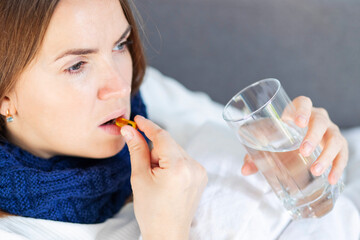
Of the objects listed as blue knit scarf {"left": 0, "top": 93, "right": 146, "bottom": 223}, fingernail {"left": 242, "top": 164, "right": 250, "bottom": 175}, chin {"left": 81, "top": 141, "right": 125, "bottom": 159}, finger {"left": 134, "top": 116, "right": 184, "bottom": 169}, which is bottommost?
blue knit scarf {"left": 0, "top": 93, "right": 146, "bottom": 223}

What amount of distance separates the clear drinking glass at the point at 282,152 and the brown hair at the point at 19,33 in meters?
0.42

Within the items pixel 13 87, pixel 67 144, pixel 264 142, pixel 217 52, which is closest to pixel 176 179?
pixel 264 142

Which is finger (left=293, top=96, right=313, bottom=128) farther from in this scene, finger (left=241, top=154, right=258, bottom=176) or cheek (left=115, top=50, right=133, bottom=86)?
cheek (left=115, top=50, right=133, bottom=86)

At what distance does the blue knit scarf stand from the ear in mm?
84

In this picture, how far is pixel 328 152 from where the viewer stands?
96 centimetres

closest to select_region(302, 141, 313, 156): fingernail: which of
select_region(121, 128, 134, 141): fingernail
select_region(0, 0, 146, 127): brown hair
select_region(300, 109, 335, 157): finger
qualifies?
select_region(300, 109, 335, 157): finger

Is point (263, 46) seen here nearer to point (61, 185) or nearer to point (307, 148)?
point (307, 148)

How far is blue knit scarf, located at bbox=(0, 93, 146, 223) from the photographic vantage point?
97 cm

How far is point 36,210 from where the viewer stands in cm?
99

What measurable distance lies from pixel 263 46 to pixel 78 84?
0.93 m

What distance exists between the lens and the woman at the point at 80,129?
2.88 ft

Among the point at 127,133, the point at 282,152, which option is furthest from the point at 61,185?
the point at 282,152

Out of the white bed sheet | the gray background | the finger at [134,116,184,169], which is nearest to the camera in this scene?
the finger at [134,116,184,169]

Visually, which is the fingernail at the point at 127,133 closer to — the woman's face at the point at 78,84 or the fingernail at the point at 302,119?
the woman's face at the point at 78,84
